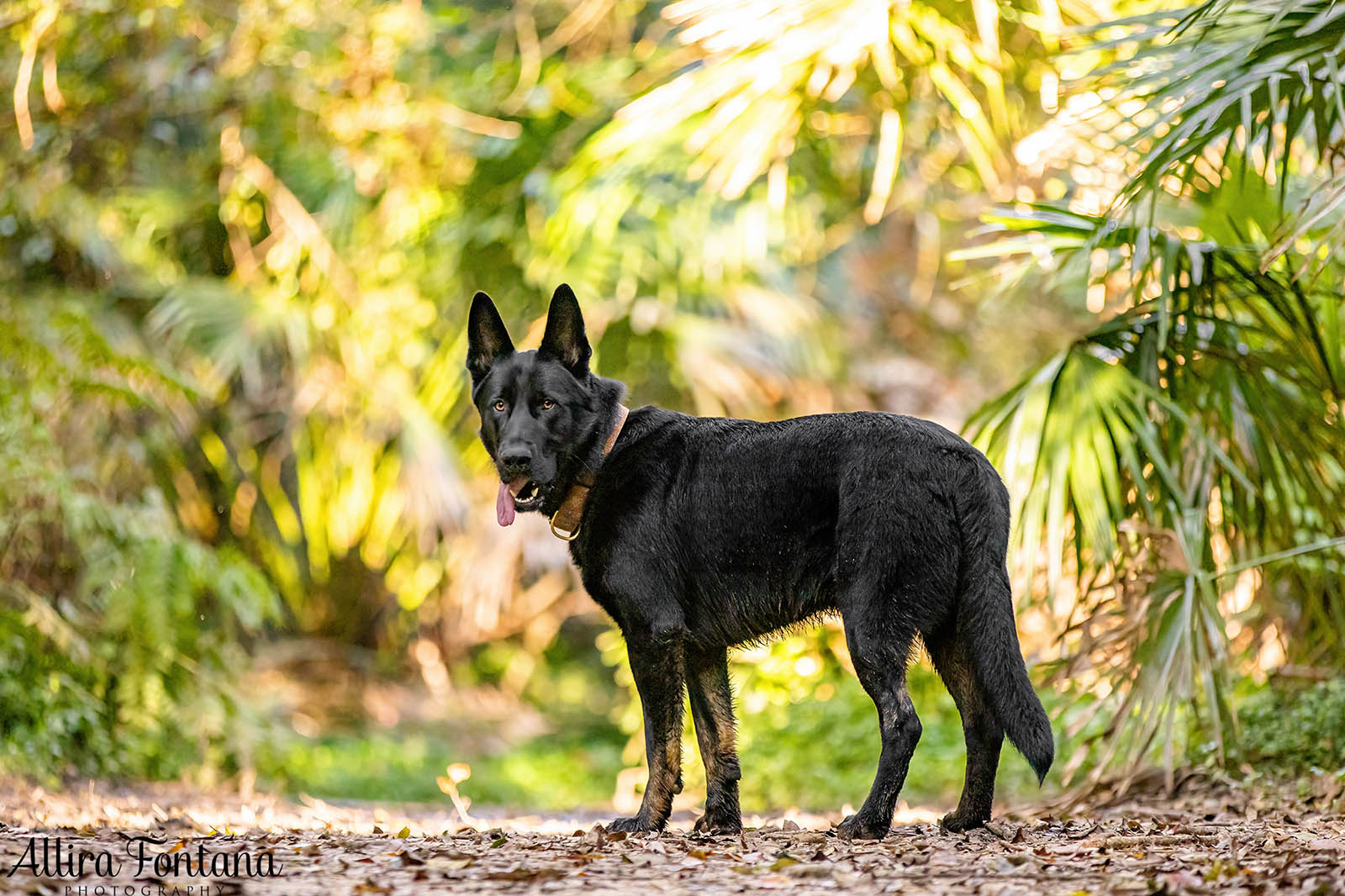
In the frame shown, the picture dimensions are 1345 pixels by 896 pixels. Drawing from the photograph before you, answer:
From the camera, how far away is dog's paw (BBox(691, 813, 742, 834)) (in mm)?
4117

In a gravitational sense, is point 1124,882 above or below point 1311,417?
below

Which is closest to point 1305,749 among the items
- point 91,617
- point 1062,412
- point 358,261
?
point 1062,412

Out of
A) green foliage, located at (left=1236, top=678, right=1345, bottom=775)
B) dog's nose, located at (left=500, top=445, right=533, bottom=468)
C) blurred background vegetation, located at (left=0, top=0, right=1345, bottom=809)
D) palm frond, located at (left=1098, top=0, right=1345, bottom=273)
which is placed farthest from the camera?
green foliage, located at (left=1236, top=678, right=1345, bottom=775)

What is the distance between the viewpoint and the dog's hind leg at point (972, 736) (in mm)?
3830

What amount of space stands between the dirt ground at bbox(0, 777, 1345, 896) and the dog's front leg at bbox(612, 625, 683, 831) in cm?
13

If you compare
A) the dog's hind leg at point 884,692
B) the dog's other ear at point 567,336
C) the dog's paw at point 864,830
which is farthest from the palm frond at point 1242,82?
the dog's paw at point 864,830

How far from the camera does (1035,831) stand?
4.11 metres

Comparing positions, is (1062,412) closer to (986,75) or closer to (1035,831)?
(1035,831)

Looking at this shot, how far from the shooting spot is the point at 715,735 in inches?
167

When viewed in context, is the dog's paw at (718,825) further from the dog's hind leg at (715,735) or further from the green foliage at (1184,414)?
the green foliage at (1184,414)

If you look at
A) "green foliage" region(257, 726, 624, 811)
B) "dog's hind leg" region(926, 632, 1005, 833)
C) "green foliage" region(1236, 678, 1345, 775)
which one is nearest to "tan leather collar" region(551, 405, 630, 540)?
"dog's hind leg" region(926, 632, 1005, 833)

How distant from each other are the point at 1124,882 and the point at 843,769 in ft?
17.8

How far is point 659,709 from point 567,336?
1.29 meters

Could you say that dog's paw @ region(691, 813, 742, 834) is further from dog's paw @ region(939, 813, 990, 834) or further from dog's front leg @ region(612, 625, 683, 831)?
dog's paw @ region(939, 813, 990, 834)
